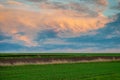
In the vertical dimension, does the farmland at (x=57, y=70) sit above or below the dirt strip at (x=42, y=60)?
below

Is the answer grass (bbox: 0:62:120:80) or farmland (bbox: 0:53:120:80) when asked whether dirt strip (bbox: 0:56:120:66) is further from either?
grass (bbox: 0:62:120:80)

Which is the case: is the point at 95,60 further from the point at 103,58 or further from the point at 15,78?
the point at 15,78

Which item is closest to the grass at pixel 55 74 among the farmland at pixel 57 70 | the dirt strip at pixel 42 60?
the farmland at pixel 57 70

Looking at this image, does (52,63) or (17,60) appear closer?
(17,60)

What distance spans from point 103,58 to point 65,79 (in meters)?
35.3

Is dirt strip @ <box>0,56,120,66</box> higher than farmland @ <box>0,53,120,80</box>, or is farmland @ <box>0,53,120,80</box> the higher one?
dirt strip @ <box>0,56,120,66</box>

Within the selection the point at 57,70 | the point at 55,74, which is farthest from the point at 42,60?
the point at 55,74

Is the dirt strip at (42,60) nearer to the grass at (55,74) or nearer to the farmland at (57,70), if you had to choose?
→ the farmland at (57,70)

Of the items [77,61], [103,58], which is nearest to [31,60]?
[77,61]

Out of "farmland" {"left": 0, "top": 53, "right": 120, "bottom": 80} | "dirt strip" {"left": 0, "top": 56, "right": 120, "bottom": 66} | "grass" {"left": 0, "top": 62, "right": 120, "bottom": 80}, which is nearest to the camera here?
"grass" {"left": 0, "top": 62, "right": 120, "bottom": 80}

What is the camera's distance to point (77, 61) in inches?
1906

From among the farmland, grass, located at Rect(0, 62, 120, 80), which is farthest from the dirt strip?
grass, located at Rect(0, 62, 120, 80)

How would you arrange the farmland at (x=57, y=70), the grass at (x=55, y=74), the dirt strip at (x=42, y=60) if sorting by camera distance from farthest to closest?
the dirt strip at (x=42, y=60), the farmland at (x=57, y=70), the grass at (x=55, y=74)

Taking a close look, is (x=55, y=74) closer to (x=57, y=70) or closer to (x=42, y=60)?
(x=57, y=70)
